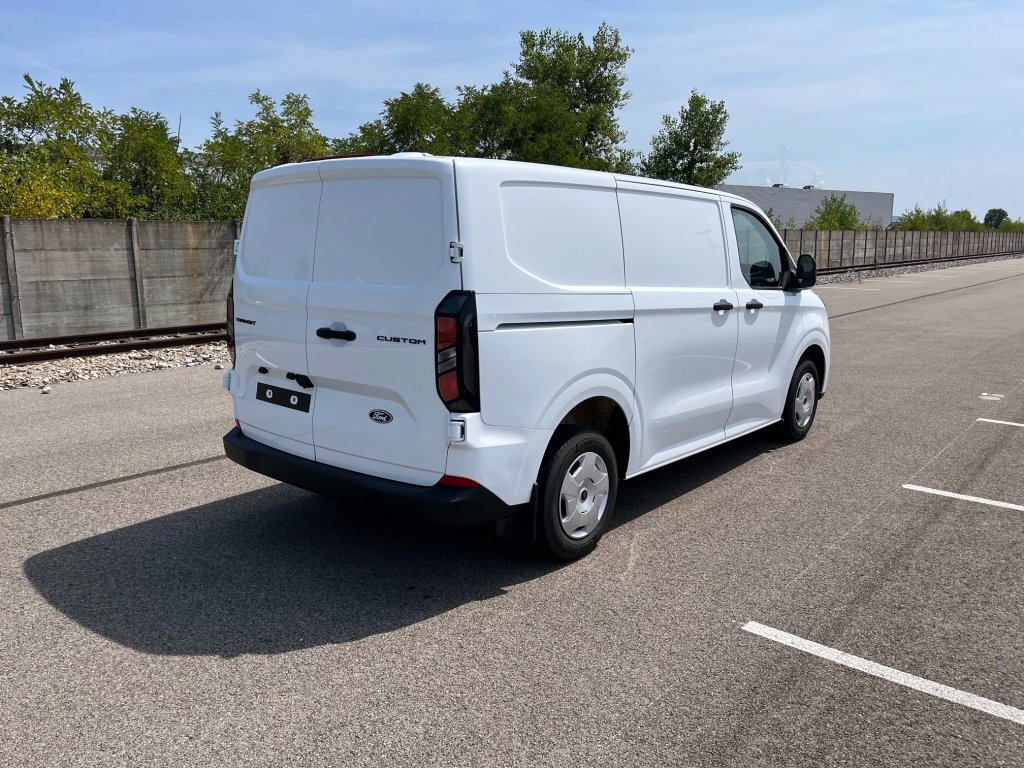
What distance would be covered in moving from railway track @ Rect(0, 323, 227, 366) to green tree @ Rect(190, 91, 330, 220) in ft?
24.0

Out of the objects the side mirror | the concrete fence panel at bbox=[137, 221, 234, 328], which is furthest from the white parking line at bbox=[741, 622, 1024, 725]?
the concrete fence panel at bbox=[137, 221, 234, 328]

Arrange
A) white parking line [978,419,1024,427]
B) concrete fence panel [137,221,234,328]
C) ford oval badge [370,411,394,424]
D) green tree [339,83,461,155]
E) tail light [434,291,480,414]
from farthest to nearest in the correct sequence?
green tree [339,83,461,155], concrete fence panel [137,221,234,328], white parking line [978,419,1024,427], ford oval badge [370,411,394,424], tail light [434,291,480,414]

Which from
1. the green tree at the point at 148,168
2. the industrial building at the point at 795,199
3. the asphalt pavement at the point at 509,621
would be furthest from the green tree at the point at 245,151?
the industrial building at the point at 795,199

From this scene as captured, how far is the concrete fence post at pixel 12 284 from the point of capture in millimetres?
13281

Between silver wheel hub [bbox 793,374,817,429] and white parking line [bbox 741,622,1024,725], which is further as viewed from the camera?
silver wheel hub [bbox 793,374,817,429]

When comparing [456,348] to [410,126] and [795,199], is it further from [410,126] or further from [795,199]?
[795,199]

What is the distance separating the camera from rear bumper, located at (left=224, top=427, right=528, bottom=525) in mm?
3861

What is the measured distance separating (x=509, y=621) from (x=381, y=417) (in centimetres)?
113

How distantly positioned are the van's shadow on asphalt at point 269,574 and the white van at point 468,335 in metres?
0.43

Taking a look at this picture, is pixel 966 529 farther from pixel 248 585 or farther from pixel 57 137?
pixel 57 137

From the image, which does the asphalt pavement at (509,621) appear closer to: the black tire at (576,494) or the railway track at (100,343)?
the black tire at (576,494)

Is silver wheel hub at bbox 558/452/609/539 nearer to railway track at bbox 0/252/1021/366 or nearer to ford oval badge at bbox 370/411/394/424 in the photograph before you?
ford oval badge at bbox 370/411/394/424

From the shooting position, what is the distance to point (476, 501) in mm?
3906

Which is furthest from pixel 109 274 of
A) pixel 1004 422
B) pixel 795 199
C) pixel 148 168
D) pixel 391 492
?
pixel 795 199
